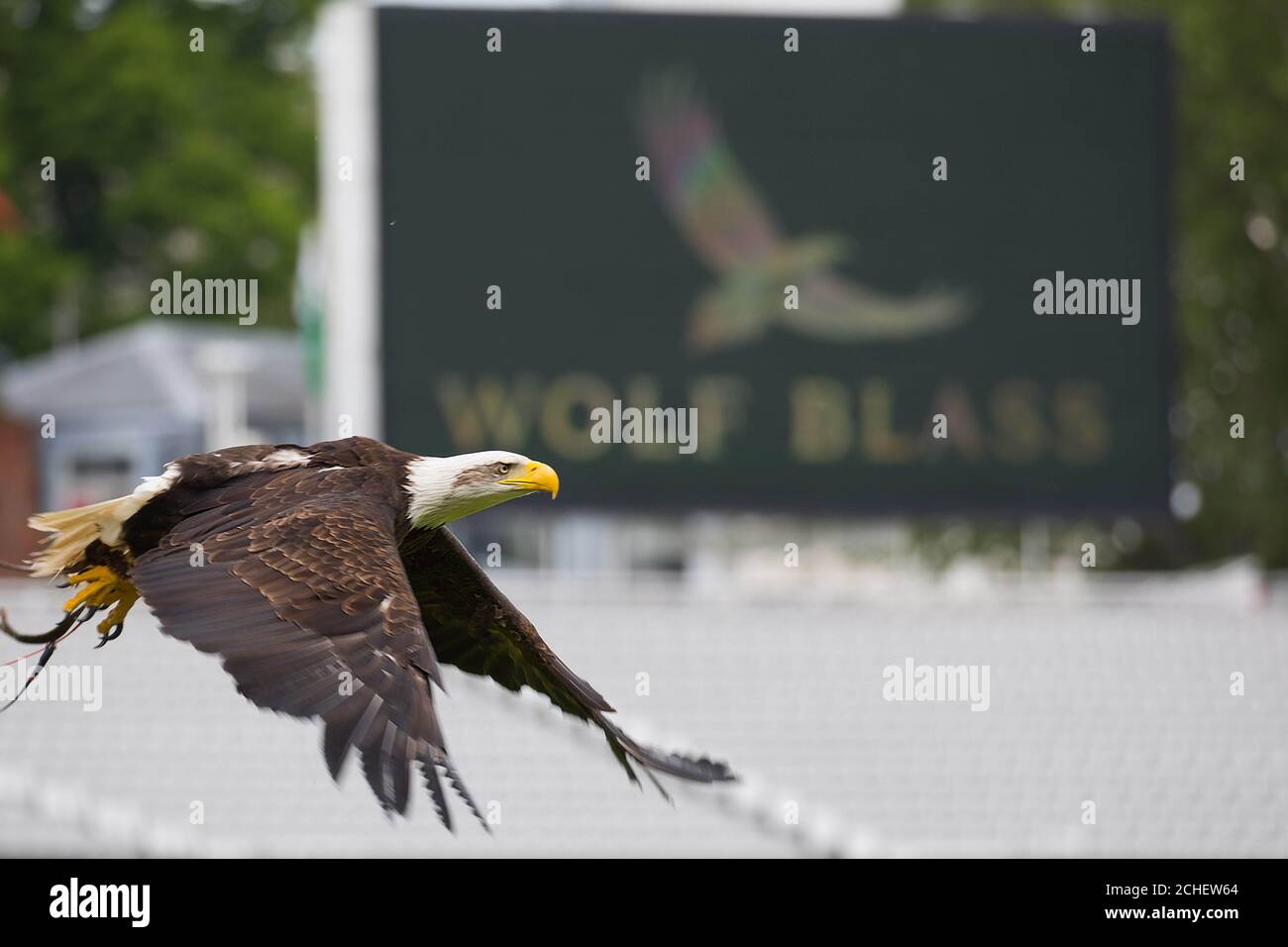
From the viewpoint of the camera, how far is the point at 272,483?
569cm

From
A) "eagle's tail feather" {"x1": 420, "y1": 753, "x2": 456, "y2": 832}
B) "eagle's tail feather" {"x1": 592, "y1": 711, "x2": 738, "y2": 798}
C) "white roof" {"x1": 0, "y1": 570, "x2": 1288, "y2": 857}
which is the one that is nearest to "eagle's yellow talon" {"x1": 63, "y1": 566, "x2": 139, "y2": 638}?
"eagle's tail feather" {"x1": 592, "y1": 711, "x2": 738, "y2": 798}

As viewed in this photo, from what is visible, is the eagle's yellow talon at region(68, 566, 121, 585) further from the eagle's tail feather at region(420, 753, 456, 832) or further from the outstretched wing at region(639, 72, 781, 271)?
the outstretched wing at region(639, 72, 781, 271)

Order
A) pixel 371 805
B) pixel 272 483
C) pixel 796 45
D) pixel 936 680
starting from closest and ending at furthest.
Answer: pixel 272 483
pixel 371 805
pixel 936 680
pixel 796 45

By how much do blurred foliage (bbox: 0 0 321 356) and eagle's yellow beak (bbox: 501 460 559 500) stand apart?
2399cm

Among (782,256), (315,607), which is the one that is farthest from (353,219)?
(315,607)

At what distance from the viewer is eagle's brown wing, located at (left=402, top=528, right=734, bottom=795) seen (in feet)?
20.2

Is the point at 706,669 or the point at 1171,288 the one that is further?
the point at 1171,288

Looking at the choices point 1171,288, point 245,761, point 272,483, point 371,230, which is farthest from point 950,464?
point 272,483

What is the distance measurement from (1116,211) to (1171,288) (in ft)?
3.13

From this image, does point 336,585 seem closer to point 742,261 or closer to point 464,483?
point 464,483

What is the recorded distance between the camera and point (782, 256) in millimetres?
18797

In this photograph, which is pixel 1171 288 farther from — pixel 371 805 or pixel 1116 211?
pixel 371 805

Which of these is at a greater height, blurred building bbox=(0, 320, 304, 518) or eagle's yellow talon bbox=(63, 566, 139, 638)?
blurred building bbox=(0, 320, 304, 518)

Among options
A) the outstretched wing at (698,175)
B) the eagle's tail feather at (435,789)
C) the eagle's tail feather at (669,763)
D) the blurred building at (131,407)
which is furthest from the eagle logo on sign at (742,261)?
the eagle's tail feather at (435,789)
